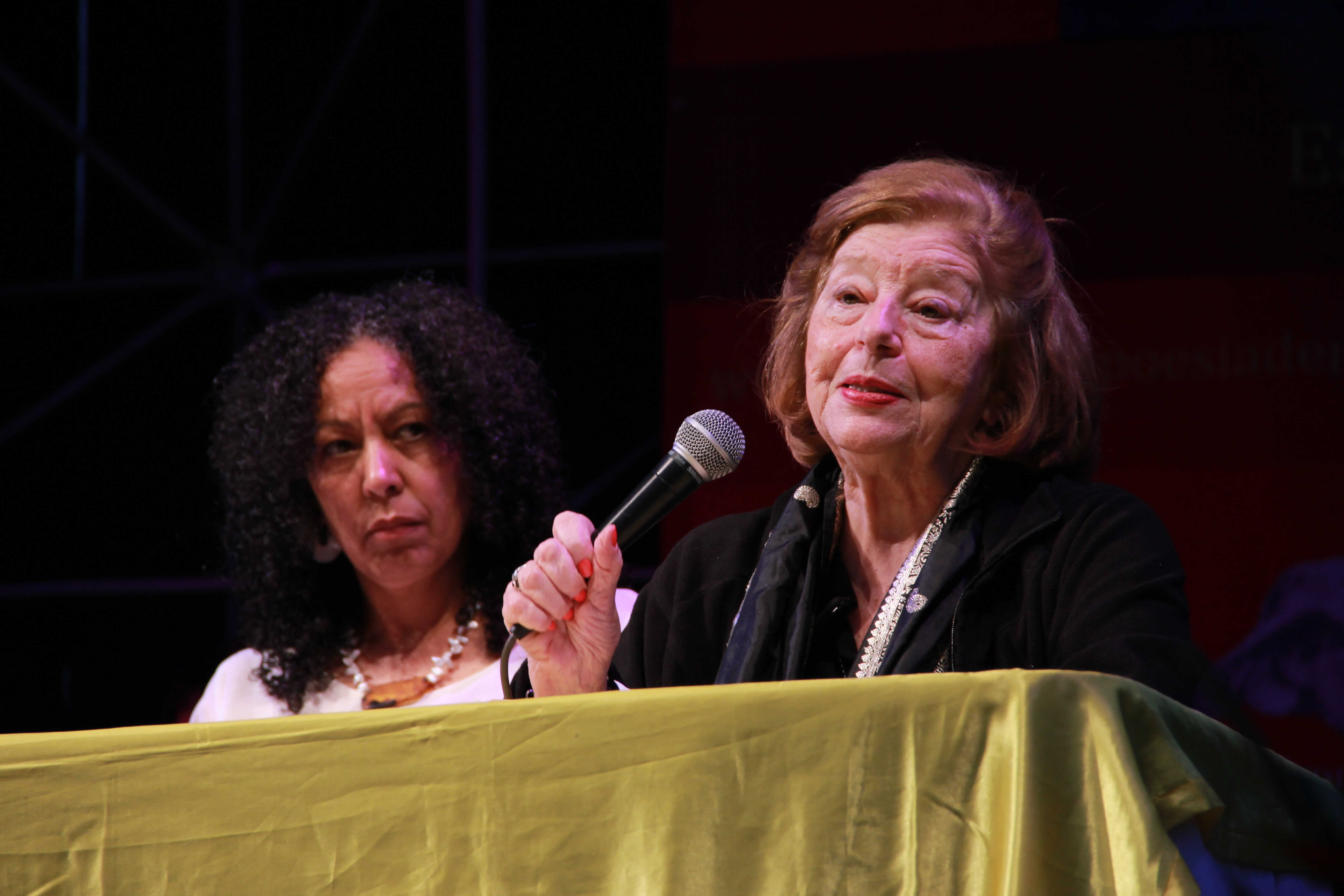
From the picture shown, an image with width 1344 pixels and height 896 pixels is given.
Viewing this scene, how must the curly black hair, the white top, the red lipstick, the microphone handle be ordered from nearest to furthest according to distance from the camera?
1. the microphone handle
2. the red lipstick
3. the white top
4. the curly black hair

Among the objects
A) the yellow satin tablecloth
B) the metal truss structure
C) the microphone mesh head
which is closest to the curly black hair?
the metal truss structure

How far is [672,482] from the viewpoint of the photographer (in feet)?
4.56

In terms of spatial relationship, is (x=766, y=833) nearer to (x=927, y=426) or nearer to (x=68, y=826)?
(x=68, y=826)

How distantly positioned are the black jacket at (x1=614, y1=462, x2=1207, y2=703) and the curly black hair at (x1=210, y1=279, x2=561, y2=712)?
735 millimetres

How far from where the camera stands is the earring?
8.74ft

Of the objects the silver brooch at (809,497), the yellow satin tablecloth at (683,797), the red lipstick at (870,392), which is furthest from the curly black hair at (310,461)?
the yellow satin tablecloth at (683,797)

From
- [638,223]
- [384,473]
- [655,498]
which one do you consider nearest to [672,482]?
[655,498]

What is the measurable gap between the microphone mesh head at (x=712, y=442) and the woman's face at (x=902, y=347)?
0.30 metres

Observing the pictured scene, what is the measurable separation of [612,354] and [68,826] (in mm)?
2392

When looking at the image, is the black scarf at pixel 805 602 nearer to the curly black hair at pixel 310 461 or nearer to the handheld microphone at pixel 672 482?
the handheld microphone at pixel 672 482

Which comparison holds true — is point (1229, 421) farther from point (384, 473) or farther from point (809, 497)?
point (384, 473)

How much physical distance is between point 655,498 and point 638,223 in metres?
2.05

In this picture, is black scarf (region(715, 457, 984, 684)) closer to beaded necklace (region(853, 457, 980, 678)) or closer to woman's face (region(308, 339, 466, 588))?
beaded necklace (region(853, 457, 980, 678))

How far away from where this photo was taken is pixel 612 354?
3344 mm
